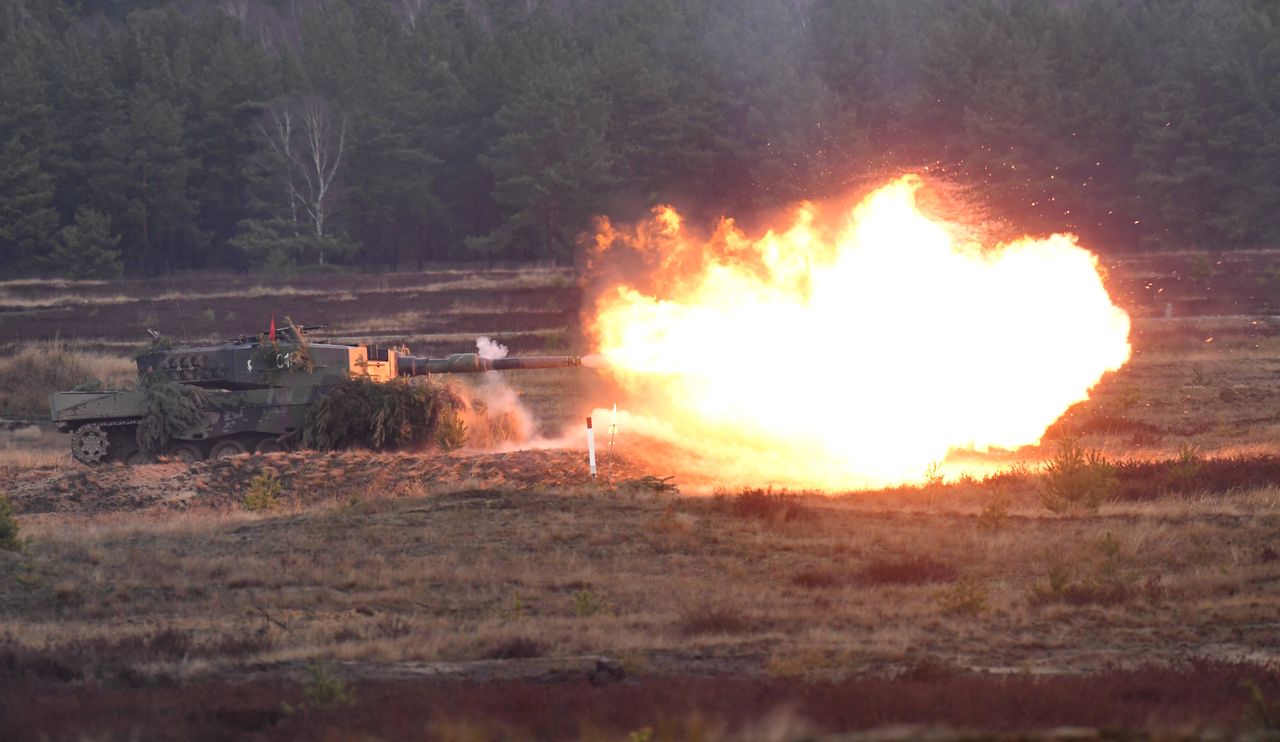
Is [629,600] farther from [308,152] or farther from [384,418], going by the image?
[308,152]

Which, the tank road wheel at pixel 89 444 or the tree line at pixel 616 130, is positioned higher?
the tree line at pixel 616 130

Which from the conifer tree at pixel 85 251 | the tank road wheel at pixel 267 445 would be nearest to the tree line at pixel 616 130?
the conifer tree at pixel 85 251

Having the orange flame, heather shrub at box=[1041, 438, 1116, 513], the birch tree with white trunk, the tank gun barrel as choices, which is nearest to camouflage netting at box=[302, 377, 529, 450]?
the tank gun barrel

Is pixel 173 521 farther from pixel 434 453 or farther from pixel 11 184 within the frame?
pixel 11 184

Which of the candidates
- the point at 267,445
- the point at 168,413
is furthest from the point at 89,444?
the point at 267,445

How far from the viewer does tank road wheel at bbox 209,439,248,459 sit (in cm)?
3234

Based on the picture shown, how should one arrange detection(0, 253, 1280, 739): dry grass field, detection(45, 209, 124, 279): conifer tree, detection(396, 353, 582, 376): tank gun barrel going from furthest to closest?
detection(45, 209, 124, 279): conifer tree, detection(396, 353, 582, 376): tank gun barrel, detection(0, 253, 1280, 739): dry grass field

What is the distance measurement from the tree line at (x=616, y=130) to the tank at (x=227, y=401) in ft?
116

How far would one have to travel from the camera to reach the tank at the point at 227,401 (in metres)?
32.0

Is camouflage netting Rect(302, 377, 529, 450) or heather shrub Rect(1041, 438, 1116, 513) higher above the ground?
camouflage netting Rect(302, 377, 529, 450)

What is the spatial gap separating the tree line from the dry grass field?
130 ft

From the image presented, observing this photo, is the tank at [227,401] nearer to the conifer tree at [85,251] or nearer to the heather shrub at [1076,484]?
the heather shrub at [1076,484]

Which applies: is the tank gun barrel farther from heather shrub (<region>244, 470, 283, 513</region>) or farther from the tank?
heather shrub (<region>244, 470, 283, 513</region>)

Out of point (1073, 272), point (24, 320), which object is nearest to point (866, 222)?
point (1073, 272)
